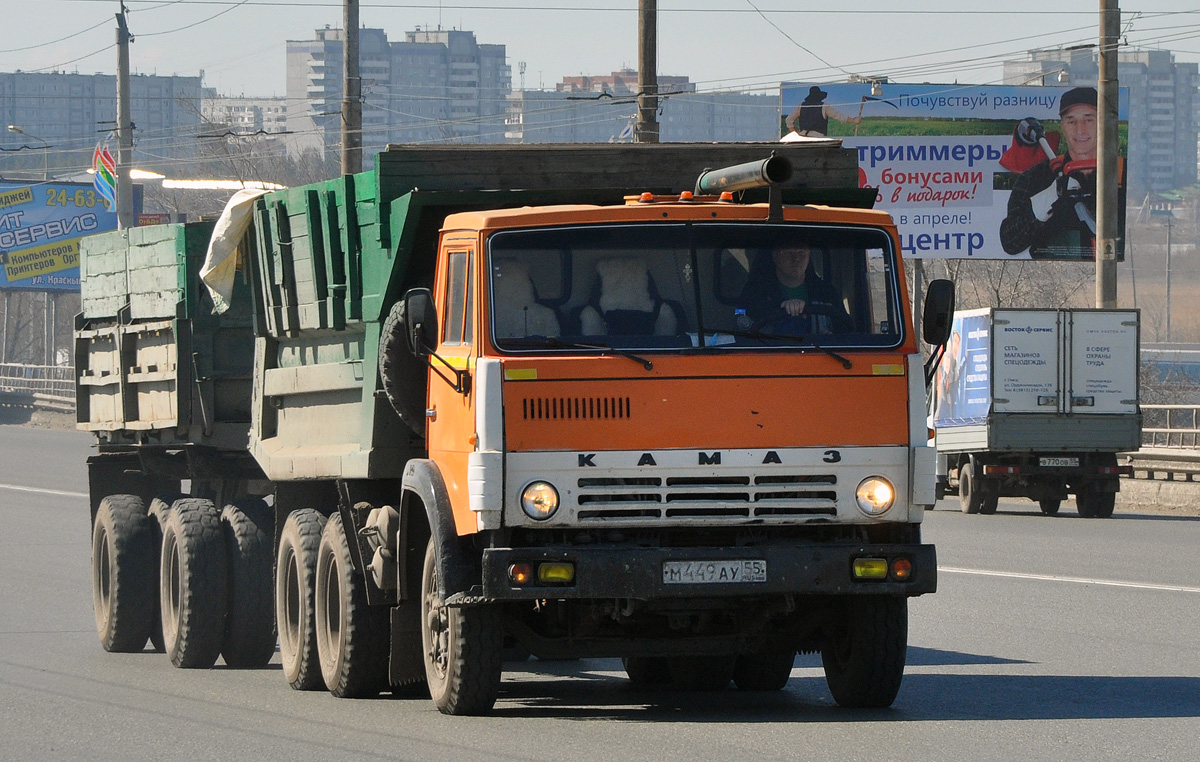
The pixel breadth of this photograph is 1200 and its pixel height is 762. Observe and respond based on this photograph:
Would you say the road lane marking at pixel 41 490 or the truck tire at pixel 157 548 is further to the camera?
the road lane marking at pixel 41 490

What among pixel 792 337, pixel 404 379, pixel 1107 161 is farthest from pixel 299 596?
pixel 1107 161

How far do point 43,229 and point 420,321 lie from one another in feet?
205

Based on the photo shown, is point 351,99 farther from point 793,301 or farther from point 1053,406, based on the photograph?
point 793,301

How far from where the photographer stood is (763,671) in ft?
31.8

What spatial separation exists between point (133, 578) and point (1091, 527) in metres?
13.6

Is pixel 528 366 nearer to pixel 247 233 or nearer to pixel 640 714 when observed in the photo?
pixel 640 714

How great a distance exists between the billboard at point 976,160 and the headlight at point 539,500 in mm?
30240

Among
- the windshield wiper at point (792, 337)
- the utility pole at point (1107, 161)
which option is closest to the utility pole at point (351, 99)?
the utility pole at point (1107, 161)

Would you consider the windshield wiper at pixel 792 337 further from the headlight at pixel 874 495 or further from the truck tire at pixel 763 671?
the truck tire at pixel 763 671

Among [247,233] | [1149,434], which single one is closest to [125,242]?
[247,233]

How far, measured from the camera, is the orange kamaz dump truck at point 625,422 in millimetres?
7812

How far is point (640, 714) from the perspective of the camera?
8.70 m

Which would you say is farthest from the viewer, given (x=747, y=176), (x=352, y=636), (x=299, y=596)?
(x=299, y=596)

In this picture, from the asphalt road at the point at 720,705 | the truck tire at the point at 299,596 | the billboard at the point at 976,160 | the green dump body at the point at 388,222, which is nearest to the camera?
the asphalt road at the point at 720,705
